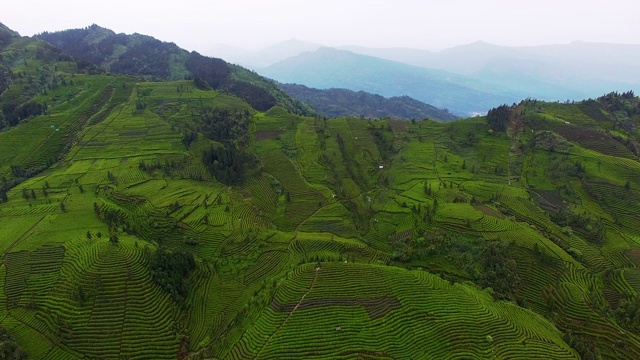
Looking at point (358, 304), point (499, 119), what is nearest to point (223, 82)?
point (499, 119)

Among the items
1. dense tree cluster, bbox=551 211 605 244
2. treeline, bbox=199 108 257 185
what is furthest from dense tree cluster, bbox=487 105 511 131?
treeline, bbox=199 108 257 185

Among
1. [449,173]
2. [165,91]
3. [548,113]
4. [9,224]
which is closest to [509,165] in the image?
[449,173]

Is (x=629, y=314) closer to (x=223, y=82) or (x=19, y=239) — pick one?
(x=19, y=239)

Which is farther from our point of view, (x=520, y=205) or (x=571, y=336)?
(x=520, y=205)

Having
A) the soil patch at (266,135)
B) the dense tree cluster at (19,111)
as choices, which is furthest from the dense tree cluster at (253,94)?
the dense tree cluster at (19,111)

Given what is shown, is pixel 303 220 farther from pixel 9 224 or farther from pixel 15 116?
pixel 15 116

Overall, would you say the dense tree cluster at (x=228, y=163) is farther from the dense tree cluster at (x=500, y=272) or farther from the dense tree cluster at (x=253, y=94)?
the dense tree cluster at (x=253, y=94)

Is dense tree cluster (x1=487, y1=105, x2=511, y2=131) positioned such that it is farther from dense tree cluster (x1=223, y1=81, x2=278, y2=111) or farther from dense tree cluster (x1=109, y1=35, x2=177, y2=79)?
dense tree cluster (x1=109, y1=35, x2=177, y2=79)
